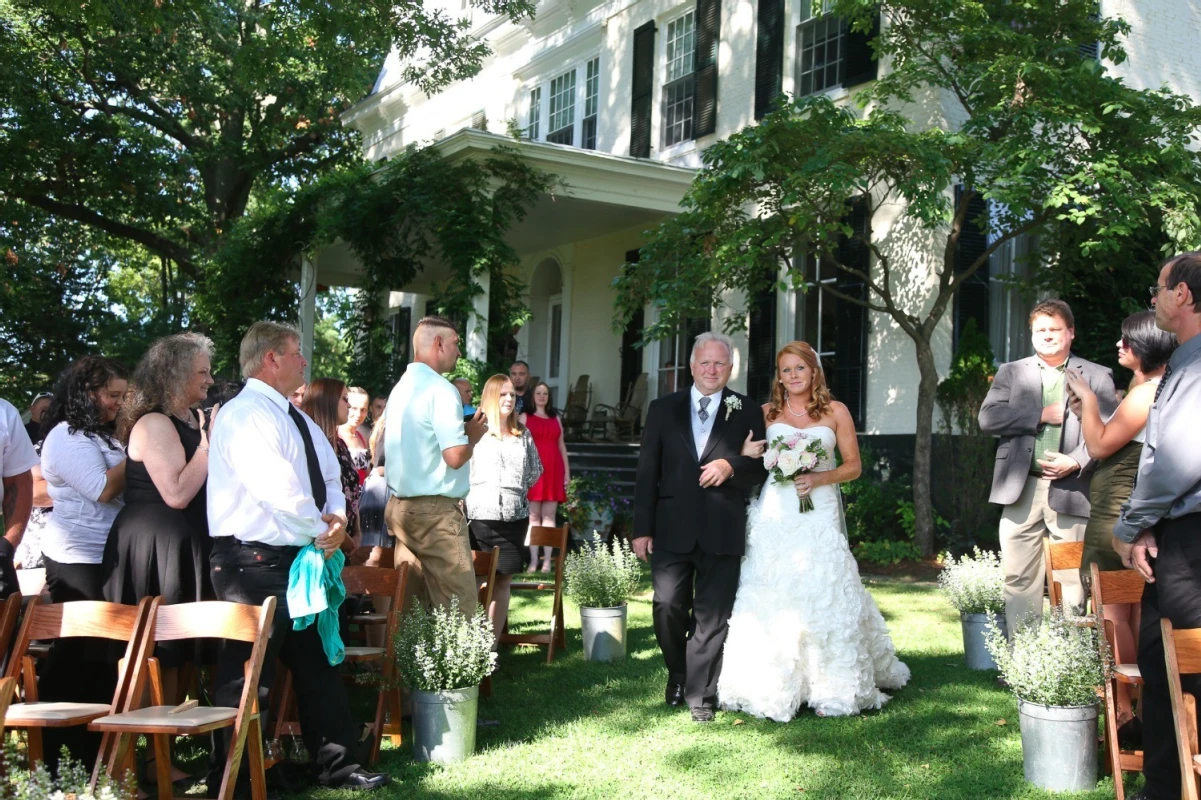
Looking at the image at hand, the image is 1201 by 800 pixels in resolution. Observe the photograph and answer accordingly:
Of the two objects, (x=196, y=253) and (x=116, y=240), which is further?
(x=116, y=240)

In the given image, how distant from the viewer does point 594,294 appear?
18656mm

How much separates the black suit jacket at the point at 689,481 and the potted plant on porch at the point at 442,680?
4.47 feet

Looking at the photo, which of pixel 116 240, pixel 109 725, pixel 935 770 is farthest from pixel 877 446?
pixel 116 240

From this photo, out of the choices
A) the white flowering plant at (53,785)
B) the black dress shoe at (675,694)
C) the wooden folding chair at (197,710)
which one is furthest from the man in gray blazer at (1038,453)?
the white flowering plant at (53,785)

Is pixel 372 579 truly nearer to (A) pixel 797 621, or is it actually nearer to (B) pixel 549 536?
(A) pixel 797 621

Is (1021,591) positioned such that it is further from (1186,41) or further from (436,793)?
(1186,41)

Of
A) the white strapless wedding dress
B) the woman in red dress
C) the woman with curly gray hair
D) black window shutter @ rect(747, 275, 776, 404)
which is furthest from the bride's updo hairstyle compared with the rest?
black window shutter @ rect(747, 275, 776, 404)

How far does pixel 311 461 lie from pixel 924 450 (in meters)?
8.88

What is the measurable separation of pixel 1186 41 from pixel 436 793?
561 inches

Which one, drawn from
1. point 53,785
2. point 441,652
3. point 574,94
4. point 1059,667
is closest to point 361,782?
point 441,652

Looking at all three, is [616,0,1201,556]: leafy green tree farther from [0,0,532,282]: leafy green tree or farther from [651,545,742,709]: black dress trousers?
[0,0,532,282]: leafy green tree

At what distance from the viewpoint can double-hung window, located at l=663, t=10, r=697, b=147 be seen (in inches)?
672

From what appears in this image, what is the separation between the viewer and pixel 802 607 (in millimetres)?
6000

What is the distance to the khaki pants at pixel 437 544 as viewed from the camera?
565cm
